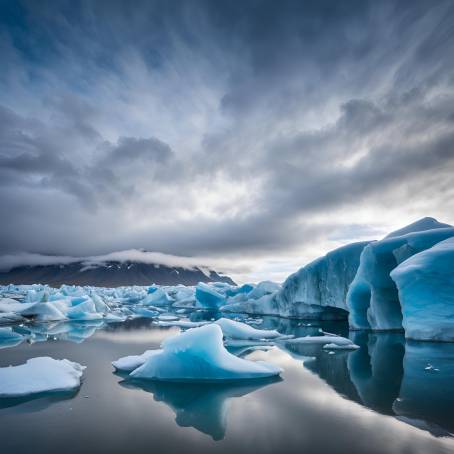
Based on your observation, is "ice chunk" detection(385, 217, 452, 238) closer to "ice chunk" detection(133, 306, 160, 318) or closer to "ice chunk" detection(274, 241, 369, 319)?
"ice chunk" detection(274, 241, 369, 319)

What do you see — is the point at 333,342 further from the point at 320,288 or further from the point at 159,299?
the point at 159,299

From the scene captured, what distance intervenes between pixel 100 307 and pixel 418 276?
21021 mm

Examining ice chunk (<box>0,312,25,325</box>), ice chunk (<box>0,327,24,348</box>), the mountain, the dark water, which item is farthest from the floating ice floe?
the mountain

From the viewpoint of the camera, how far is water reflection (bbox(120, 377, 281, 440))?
4465mm

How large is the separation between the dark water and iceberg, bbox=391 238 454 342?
3.21 metres

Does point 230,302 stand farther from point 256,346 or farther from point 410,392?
point 410,392

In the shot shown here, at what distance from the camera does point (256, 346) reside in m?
11.1

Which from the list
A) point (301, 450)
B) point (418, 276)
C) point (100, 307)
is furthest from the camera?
point (100, 307)

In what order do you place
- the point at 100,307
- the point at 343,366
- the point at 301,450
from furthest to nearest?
the point at 100,307, the point at 343,366, the point at 301,450

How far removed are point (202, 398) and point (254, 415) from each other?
1.06 m

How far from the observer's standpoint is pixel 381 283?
14.6 m

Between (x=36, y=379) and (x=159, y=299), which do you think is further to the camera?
(x=159, y=299)

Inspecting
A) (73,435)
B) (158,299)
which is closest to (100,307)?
(158,299)

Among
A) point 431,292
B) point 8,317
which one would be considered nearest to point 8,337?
point 8,317
